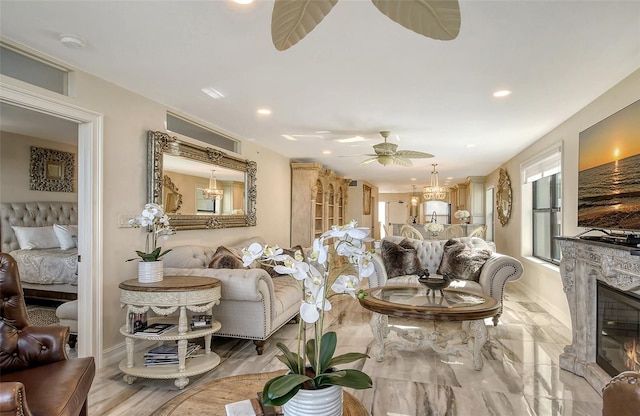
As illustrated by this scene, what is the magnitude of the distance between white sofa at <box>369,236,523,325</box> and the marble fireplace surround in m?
0.59

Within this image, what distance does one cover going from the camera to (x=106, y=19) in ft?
6.73

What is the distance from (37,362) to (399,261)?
148 inches

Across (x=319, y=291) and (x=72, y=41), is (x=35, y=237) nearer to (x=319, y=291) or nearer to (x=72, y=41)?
(x=72, y=41)

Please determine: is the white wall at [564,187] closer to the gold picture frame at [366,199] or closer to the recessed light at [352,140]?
the recessed light at [352,140]

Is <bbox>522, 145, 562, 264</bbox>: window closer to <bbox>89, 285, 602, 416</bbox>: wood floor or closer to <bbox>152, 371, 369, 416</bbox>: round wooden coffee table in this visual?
<bbox>89, 285, 602, 416</bbox>: wood floor

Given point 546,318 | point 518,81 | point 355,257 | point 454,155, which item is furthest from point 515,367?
point 454,155

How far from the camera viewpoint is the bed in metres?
4.26

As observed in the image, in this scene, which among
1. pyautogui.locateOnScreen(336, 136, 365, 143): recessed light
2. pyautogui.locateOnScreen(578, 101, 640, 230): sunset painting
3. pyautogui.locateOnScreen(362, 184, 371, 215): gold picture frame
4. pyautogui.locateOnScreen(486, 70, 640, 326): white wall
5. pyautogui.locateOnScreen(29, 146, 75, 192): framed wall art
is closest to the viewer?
pyautogui.locateOnScreen(578, 101, 640, 230): sunset painting

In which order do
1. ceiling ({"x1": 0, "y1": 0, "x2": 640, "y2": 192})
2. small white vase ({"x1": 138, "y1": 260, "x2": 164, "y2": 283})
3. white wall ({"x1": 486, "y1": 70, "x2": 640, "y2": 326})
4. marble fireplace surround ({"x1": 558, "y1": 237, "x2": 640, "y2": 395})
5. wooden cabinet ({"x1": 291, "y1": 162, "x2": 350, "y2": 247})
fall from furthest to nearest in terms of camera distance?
wooden cabinet ({"x1": 291, "y1": 162, "x2": 350, "y2": 247}) < white wall ({"x1": 486, "y1": 70, "x2": 640, "y2": 326}) < small white vase ({"x1": 138, "y1": 260, "x2": 164, "y2": 283}) < marble fireplace surround ({"x1": 558, "y1": 237, "x2": 640, "y2": 395}) < ceiling ({"x1": 0, "y1": 0, "x2": 640, "y2": 192})

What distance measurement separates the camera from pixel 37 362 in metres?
1.88

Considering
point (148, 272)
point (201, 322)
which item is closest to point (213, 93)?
point (148, 272)

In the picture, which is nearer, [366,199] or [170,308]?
[170,308]

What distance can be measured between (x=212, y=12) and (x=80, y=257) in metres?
2.17

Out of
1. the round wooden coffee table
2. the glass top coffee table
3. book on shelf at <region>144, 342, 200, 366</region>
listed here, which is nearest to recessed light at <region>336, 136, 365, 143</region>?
the glass top coffee table
